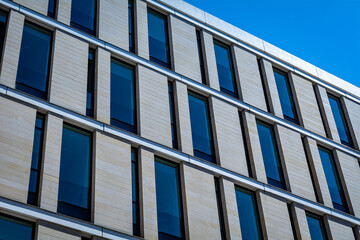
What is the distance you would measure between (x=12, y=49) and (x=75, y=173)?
17.6 feet

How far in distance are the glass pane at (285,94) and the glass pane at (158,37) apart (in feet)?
21.9

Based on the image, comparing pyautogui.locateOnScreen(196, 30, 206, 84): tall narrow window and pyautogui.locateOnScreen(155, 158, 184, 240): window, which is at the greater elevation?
pyautogui.locateOnScreen(196, 30, 206, 84): tall narrow window

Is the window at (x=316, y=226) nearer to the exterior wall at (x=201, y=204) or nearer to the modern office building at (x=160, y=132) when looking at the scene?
the modern office building at (x=160, y=132)

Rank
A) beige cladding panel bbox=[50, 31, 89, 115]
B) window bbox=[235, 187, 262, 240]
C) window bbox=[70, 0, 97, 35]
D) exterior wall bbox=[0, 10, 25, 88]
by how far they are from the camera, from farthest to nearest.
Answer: window bbox=[70, 0, 97, 35] → window bbox=[235, 187, 262, 240] → beige cladding panel bbox=[50, 31, 89, 115] → exterior wall bbox=[0, 10, 25, 88]

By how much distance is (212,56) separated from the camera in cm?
2867

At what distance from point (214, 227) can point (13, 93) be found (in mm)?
8764

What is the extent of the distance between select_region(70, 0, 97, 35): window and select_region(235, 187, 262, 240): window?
366 inches

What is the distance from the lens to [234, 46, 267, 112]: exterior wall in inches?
1118

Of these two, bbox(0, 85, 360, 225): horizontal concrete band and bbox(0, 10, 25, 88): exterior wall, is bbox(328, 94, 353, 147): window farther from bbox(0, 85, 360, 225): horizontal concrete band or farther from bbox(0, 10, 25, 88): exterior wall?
bbox(0, 10, 25, 88): exterior wall

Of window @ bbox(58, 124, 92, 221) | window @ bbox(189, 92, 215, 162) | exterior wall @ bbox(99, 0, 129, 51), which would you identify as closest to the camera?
window @ bbox(58, 124, 92, 221)

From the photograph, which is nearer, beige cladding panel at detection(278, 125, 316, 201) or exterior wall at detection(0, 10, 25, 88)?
exterior wall at detection(0, 10, 25, 88)

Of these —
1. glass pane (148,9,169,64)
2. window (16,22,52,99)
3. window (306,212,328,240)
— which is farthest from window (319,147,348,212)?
window (16,22,52,99)

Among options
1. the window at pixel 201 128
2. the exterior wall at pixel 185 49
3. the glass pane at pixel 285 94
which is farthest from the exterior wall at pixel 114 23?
the glass pane at pixel 285 94

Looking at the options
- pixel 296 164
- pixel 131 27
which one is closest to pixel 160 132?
pixel 131 27
